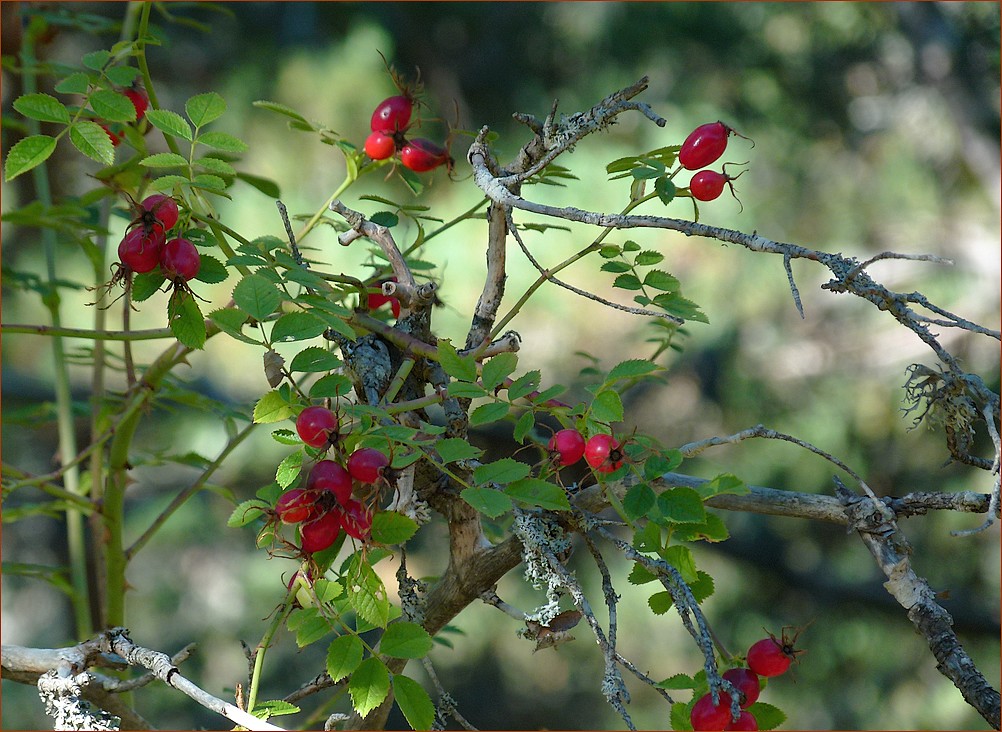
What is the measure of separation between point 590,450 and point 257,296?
0.59ft

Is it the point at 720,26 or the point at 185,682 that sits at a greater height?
the point at 720,26

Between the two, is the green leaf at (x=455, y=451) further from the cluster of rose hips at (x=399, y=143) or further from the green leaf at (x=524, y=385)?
the cluster of rose hips at (x=399, y=143)

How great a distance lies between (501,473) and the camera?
0.42 m

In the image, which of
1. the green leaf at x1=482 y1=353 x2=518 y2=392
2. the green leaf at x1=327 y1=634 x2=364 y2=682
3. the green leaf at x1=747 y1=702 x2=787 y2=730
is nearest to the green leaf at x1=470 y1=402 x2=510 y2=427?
the green leaf at x1=482 y1=353 x2=518 y2=392

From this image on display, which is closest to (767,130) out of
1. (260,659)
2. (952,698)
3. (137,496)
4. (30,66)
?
(952,698)

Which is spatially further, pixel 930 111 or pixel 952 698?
pixel 930 111

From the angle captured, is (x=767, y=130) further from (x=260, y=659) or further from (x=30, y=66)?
(x=260, y=659)

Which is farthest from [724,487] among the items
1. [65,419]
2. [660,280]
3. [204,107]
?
[65,419]

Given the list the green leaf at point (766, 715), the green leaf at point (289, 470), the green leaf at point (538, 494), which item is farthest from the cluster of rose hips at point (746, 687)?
the green leaf at point (289, 470)

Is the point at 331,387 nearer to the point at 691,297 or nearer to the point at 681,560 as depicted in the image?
the point at 681,560

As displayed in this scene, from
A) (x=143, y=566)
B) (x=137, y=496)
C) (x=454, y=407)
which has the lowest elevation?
(x=454, y=407)

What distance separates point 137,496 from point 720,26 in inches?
87.1

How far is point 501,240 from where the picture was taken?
509mm

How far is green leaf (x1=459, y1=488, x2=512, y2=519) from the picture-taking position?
1.28 ft
